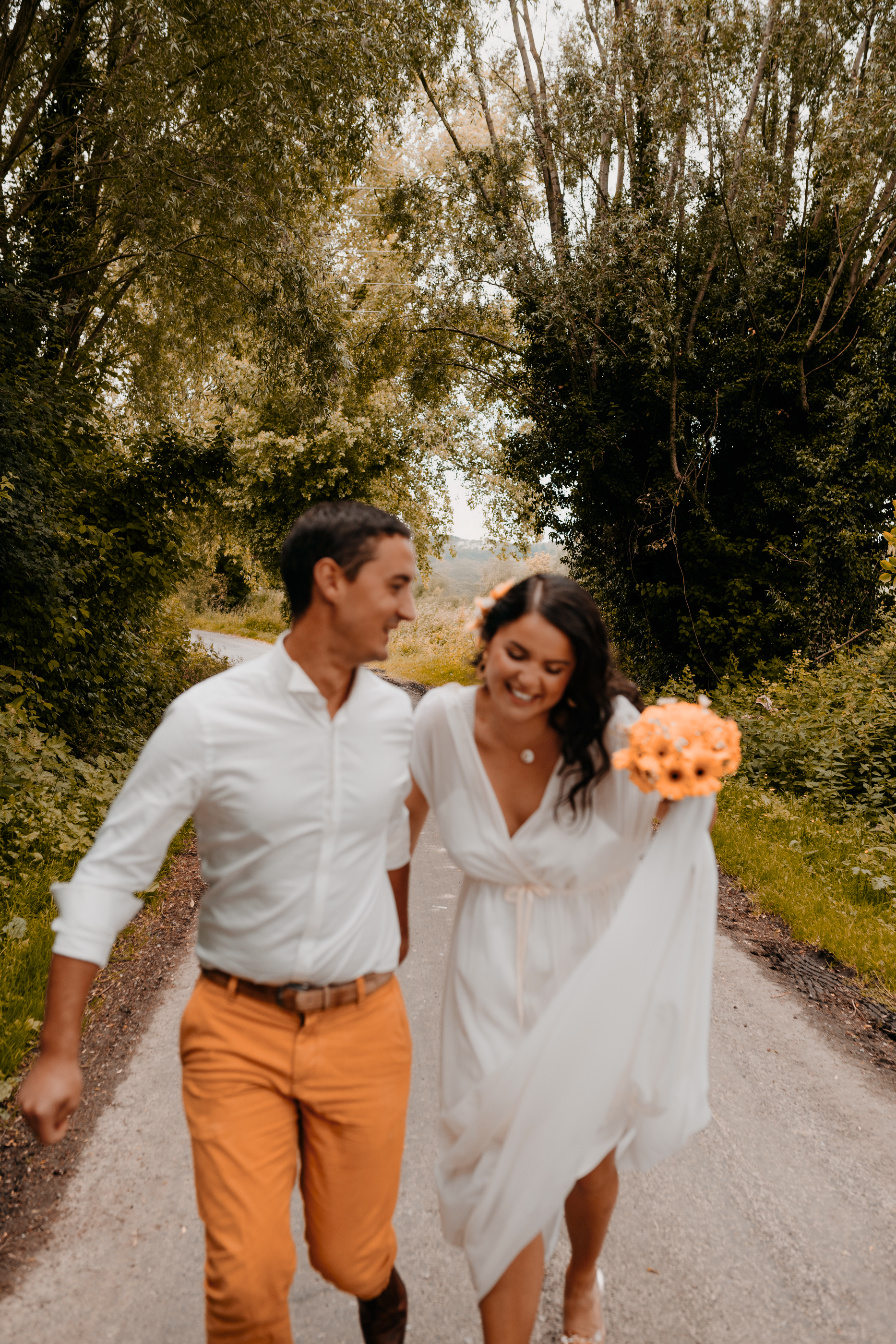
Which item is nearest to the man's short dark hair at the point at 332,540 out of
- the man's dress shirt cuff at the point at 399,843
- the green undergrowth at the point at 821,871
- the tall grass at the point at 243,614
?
the man's dress shirt cuff at the point at 399,843

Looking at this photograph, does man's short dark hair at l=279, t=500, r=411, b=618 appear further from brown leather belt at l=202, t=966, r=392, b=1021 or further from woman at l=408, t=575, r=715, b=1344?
brown leather belt at l=202, t=966, r=392, b=1021

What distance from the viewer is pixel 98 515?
10.1 metres

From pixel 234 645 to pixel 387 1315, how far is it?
25296mm

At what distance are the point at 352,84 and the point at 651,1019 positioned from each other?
388 inches

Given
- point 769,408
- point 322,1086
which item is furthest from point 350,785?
point 769,408

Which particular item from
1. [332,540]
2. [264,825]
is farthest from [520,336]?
[264,825]

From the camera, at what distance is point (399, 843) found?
98.5 inches

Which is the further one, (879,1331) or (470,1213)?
(879,1331)

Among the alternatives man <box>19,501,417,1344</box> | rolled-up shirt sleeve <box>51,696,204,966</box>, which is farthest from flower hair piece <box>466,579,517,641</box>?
rolled-up shirt sleeve <box>51,696,204,966</box>

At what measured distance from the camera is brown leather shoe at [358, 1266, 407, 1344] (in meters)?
2.23

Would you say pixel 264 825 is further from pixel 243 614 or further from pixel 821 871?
pixel 243 614

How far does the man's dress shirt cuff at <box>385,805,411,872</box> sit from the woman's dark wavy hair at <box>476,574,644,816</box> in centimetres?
44

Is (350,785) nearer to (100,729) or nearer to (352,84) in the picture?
(100,729)

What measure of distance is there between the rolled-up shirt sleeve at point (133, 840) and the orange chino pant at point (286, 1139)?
0.36 m
